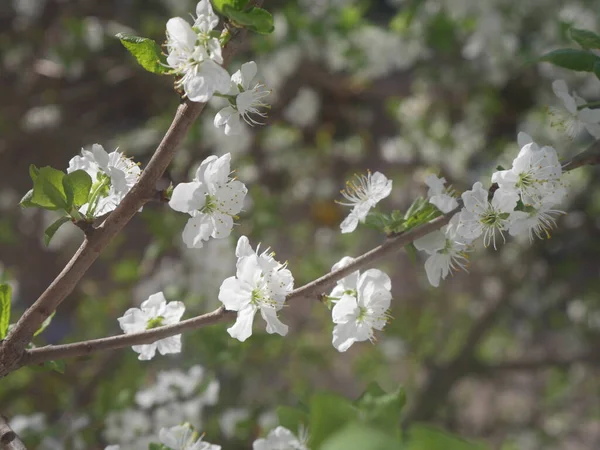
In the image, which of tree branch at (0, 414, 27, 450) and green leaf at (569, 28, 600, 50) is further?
green leaf at (569, 28, 600, 50)

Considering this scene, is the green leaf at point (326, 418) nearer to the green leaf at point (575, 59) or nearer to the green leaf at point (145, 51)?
the green leaf at point (145, 51)

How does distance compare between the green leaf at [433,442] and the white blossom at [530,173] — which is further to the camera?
the white blossom at [530,173]

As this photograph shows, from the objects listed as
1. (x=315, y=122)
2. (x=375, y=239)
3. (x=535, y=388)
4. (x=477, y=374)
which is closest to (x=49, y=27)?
(x=315, y=122)

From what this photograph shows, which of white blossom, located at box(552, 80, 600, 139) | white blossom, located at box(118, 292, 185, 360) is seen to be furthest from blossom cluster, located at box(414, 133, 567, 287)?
white blossom, located at box(118, 292, 185, 360)

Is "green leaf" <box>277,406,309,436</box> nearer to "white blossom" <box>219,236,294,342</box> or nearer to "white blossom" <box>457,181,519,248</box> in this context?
"white blossom" <box>219,236,294,342</box>

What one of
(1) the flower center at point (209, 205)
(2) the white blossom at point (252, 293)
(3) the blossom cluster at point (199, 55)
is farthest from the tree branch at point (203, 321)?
(3) the blossom cluster at point (199, 55)

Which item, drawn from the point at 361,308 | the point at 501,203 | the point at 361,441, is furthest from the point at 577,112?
the point at 361,441
